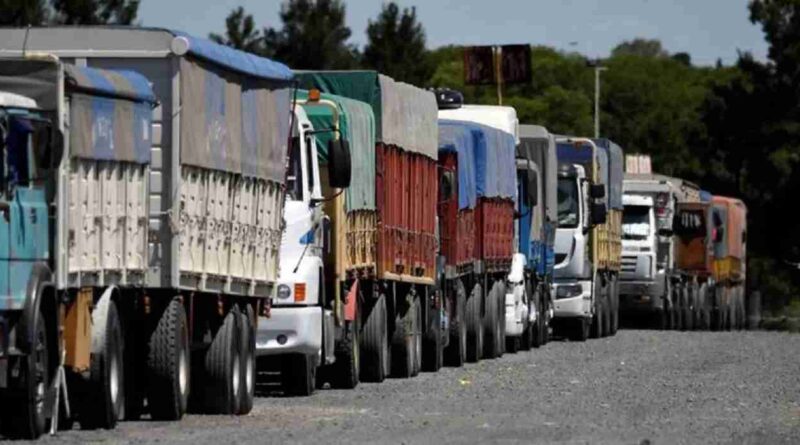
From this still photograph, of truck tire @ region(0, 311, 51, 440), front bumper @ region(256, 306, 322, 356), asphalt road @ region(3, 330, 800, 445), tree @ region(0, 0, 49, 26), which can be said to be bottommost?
asphalt road @ region(3, 330, 800, 445)

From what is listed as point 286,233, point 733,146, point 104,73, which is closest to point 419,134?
point 286,233

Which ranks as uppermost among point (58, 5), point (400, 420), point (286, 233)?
point (58, 5)

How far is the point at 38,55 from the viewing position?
64.8ft

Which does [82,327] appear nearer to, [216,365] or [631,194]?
[216,365]

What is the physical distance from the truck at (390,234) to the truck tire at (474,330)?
3.18 m

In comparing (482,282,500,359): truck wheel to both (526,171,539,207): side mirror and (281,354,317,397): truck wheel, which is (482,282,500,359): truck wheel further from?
(281,354,317,397): truck wheel

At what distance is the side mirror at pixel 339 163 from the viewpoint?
2684 cm

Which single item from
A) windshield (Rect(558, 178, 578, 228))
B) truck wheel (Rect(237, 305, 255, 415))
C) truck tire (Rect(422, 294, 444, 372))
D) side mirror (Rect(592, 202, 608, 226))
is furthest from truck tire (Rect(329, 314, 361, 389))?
side mirror (Rect(592, 202, 608, 226))

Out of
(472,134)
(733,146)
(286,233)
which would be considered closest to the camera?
(286,233)

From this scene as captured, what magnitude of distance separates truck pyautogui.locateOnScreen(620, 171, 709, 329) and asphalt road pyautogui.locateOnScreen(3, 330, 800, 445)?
22140 millimetres

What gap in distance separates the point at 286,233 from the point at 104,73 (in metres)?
5.76

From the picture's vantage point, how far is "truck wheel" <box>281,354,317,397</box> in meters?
27.5

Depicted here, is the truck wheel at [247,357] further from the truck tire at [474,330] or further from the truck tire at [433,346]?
the truck tire at [474,330]

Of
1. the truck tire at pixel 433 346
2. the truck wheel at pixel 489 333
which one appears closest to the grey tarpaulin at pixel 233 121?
the truck tire at pixel 433 346
